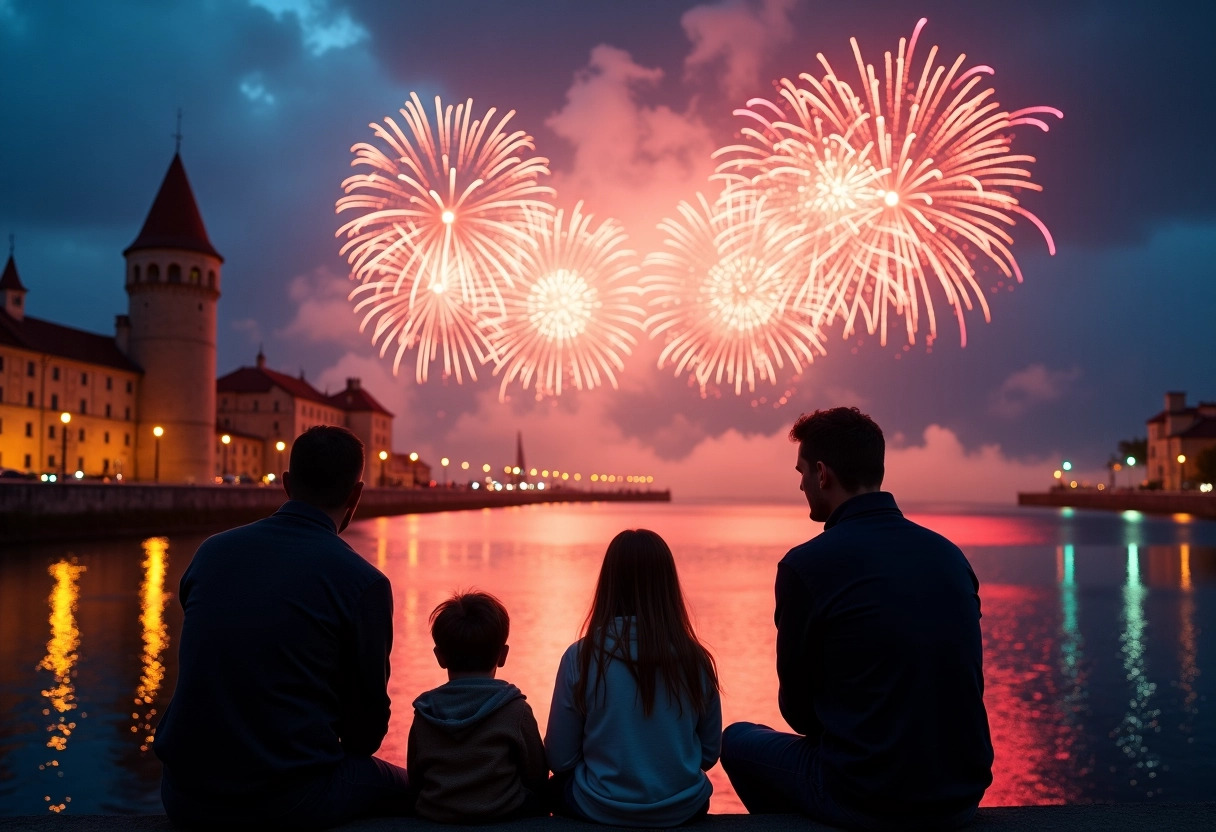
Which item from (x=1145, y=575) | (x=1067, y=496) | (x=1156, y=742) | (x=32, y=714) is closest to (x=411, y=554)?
(x=1145, y=575)

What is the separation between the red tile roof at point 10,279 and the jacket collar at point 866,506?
A: 97.2m

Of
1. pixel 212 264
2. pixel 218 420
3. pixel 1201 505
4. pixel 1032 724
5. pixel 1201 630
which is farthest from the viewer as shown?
pixel 218 420

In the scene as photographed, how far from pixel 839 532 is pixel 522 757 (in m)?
1.47

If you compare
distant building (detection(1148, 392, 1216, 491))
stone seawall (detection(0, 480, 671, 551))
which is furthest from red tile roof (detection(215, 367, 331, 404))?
distant building (detection(1148, 392, 1216, 491))

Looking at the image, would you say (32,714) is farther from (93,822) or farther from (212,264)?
(212,264)

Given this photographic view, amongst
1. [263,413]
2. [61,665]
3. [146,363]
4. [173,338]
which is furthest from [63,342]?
[61,665]

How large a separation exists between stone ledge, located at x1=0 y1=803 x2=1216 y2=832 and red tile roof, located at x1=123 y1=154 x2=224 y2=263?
8883 cm

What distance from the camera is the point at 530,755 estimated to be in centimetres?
395

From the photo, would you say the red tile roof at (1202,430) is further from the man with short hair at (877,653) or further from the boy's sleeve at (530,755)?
the boy's sleeve at (530,755)

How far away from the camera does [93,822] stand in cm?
379

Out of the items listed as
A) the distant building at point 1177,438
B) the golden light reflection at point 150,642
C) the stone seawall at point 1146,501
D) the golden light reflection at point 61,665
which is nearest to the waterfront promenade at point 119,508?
the golden light reflection at point 150,642

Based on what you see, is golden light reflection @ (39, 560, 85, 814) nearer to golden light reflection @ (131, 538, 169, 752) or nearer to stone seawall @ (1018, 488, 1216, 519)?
golden light reflection @ (131, 538, 169, 752)

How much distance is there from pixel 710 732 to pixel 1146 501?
428ft

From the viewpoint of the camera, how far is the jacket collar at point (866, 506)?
12.4 feet
